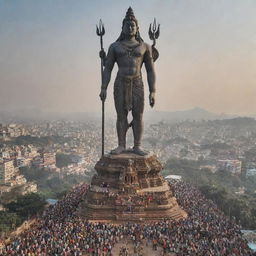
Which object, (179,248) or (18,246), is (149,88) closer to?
(179,248)

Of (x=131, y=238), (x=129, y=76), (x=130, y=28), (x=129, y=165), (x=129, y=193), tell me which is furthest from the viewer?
(x=129, y=76)

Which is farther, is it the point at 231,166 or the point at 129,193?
the point at 231,166

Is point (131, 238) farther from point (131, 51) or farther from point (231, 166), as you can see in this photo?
point (231, 166)

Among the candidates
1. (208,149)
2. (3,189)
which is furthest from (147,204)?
(208,149)

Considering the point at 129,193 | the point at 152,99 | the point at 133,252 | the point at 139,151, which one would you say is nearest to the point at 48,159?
the point at 139,151

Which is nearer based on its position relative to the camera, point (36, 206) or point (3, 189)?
point (36, 206)

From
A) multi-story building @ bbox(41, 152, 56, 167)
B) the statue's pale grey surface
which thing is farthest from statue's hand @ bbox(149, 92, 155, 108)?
multi-story building @ bbox(41, 152, 56, 167)

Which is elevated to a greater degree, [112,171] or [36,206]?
[112,171]

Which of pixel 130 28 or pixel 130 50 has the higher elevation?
pixel 130 28
